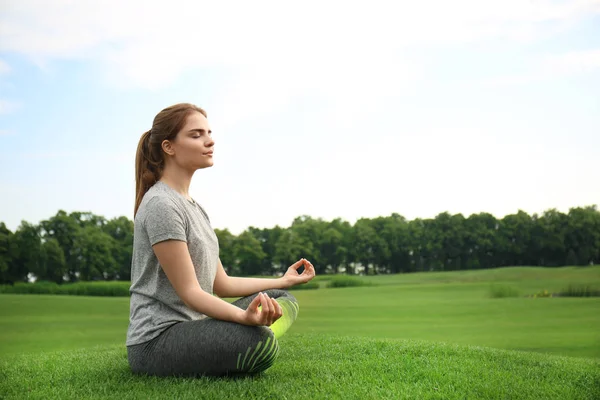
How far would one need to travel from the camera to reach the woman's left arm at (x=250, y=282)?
3.36 meters

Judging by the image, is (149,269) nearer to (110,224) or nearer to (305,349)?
(305,349)

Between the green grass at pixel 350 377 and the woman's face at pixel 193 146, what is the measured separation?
45.3 inches

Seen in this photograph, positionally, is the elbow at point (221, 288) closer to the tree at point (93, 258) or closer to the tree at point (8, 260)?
the tree at point (8, 260)

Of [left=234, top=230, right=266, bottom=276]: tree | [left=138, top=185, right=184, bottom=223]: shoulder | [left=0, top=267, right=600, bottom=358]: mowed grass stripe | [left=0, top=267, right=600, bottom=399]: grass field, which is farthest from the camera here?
[left=234, top=230, right=266, bottom=276]: tree

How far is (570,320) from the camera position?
30.0ft

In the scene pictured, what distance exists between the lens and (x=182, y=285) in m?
2.72

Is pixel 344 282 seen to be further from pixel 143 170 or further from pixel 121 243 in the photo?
pixel 143 170

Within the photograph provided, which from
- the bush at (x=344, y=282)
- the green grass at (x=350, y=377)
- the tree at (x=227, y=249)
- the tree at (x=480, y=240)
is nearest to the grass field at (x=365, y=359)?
the green grass at (x=350, y=377)

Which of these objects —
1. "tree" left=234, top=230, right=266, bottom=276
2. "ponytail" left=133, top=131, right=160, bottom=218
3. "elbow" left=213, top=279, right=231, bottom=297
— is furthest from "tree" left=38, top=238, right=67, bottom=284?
"ponytail" left=133, top=131, right=160, bottom=218

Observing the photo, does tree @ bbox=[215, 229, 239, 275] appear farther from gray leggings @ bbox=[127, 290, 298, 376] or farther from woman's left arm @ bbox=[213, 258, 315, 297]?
gray leggings @ bbox=[127, 290, 298, 376]

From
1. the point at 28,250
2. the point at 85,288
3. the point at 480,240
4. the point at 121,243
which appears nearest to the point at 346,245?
the point at 480,240

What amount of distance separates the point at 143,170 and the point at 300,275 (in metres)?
1.11

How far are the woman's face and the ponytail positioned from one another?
0.52 feet

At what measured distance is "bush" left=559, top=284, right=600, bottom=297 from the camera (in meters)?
12.4
